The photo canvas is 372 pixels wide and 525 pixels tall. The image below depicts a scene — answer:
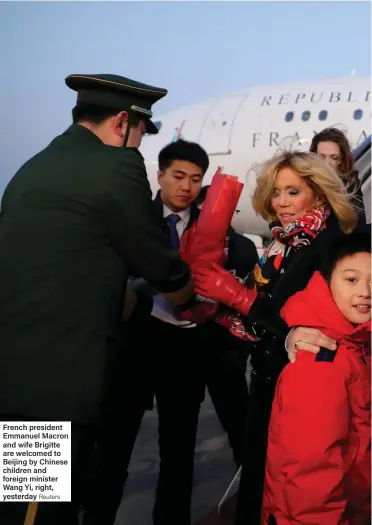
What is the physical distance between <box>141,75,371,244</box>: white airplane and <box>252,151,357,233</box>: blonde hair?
1042 cm

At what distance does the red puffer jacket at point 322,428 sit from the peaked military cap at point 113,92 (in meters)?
1.02

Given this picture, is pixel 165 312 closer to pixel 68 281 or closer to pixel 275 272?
pixel 275 272

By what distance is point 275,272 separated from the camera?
8.38 feet

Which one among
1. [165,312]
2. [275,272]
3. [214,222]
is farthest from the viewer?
[165,312]

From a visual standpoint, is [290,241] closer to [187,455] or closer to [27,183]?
[27,183]

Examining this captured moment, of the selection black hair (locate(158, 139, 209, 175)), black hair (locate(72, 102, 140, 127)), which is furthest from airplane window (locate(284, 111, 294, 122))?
black hair (locate(72, 102, 140, 127))

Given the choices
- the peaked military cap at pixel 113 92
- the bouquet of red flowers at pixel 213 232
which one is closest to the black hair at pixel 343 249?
the bouquet of red flowers at pixel 213 232

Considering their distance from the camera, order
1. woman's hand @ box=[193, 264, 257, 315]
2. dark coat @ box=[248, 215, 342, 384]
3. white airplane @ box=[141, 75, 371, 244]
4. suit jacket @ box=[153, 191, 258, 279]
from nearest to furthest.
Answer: dark coat @ box=[248, 215, 342, 384]
woman's hand @ box=[193, 264, 257, 315]
suit jacket @ box=[153, 191, 258, 279]
white airplane @ box=[141, 75, 371, 244]

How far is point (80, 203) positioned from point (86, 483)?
3.54 feet

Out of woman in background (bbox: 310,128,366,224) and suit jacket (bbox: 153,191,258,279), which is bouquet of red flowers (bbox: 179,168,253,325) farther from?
woman in background (bbox: 310,128,366,224)

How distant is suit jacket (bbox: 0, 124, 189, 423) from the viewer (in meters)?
2.15

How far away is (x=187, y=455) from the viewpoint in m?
3.38

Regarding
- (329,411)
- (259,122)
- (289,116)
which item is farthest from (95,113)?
(259,122)

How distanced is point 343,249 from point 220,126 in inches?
515
